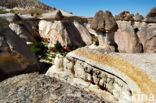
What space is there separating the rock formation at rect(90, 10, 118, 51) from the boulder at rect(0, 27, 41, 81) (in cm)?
472

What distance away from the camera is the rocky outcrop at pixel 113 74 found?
9.65ft

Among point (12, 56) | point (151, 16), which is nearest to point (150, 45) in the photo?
point (151, 16)

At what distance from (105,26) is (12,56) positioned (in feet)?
18.6

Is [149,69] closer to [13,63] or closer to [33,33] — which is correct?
[13,63]

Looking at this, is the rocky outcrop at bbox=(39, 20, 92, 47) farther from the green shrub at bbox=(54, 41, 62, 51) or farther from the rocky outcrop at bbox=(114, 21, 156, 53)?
the rocky outcrop at bbox=(114, 21, 156, 53)

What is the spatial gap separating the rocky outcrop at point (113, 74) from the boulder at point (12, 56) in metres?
1.55

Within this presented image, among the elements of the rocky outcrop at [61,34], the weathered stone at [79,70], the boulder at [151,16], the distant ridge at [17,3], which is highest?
the distant ridge at [17,3]

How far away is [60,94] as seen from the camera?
2.09m

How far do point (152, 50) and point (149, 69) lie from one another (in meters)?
5.98

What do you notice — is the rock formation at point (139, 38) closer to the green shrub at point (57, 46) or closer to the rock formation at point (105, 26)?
the rock formation at point (105, 26)

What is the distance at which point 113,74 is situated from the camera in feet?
11.9

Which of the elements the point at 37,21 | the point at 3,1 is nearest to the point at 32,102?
the point at 37,21

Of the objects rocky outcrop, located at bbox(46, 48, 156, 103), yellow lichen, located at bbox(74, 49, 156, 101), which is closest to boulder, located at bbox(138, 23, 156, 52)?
rocky outcrop, located at bbox(46, 48, 156, 103)

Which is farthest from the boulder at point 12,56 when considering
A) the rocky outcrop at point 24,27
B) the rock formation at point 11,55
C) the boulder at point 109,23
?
the boulder at point 109,23
